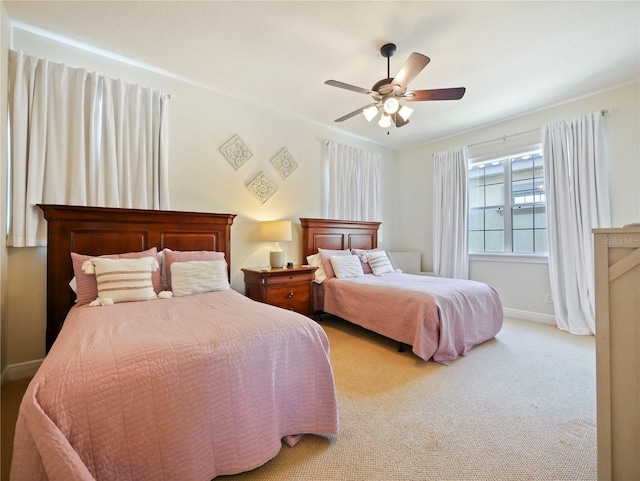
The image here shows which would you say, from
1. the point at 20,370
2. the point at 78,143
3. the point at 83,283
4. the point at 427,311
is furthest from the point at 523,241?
the point at 20,370

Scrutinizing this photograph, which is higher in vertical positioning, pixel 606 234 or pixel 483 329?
pixel 606 234

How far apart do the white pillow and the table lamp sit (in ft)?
2.31

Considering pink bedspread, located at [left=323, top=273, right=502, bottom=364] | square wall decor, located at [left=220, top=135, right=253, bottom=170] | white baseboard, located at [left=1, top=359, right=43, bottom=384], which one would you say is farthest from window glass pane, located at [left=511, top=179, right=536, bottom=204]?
white baseboard, located at [left=1, top=359, right=43, bottom=384]

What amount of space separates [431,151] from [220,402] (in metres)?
5.04

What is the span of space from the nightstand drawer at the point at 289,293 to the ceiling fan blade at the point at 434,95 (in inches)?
89.5

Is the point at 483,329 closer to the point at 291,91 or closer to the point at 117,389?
the point at 117,389

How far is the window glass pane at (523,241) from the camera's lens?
13.1ft

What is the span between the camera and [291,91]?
3285 mm

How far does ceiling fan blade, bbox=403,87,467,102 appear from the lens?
2281 mm

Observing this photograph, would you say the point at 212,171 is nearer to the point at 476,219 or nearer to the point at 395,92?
the point at 395,92

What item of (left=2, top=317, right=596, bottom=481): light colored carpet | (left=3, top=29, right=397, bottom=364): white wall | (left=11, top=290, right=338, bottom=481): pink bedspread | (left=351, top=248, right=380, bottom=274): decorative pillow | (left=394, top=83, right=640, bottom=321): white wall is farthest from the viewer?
(left=351, top=248, right=380, bottom=274): decorative pillow

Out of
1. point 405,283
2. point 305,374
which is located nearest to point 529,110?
point 405,283

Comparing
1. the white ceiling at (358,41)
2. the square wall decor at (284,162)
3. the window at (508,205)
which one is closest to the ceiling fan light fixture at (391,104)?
the white ceiling at (358,41)

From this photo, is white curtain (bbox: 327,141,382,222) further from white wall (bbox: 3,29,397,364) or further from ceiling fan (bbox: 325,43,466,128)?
ceiling fan (bbox: 325,43,466,128)
